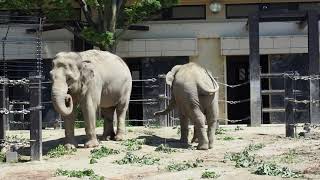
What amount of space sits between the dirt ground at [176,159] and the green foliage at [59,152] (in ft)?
0.48

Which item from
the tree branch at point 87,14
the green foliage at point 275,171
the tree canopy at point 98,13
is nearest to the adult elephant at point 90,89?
the green foliage at point 275,171

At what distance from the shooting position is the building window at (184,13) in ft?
80.2

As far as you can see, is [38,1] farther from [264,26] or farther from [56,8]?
[264,26]

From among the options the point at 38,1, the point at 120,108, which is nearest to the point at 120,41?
the point at 38,1

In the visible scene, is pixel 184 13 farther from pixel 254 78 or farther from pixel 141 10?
pixel 254 78

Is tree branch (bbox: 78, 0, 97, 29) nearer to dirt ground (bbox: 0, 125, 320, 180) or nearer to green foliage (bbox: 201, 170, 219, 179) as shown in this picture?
dirt ground (bbox: 0, 125, 320, 180)

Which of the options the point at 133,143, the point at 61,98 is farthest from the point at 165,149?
the point at 61,98

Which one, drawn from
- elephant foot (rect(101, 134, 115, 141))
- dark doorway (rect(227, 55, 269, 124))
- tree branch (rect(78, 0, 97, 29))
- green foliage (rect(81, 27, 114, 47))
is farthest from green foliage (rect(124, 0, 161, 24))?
elephant foot (rect(101, 134, 115, 141))

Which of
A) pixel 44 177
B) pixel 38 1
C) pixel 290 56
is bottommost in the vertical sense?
pixel 44 177

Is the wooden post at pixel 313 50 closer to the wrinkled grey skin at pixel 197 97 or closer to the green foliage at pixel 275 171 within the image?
the wrinkled grey skin at pixel 197 97

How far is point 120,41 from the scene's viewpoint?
23844mm

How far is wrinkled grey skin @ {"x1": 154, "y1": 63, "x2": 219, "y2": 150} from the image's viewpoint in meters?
13.4

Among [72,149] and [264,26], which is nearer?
[72,149]

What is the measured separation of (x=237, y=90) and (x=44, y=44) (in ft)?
24.3
